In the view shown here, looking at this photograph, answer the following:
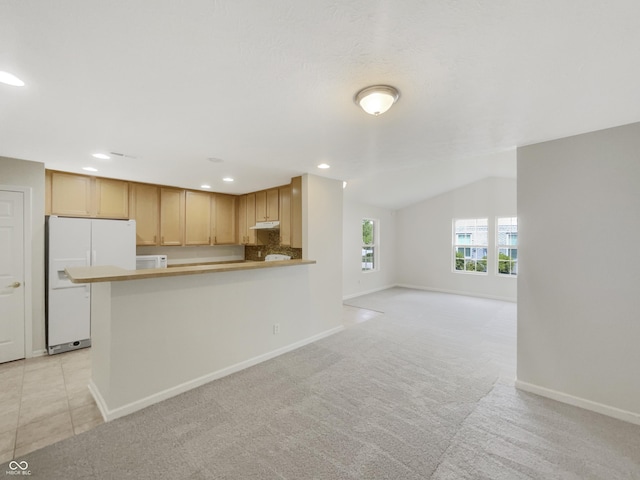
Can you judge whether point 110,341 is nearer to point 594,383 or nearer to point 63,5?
point 63,5

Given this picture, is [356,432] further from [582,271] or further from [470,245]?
[470,245]

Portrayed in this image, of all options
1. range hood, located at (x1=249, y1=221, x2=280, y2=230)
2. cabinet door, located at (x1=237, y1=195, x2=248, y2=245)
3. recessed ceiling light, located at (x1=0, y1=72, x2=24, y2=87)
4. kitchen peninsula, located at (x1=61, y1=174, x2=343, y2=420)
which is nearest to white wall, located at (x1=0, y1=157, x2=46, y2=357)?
kitchen peninsula, located at (x1=61, y1=174, x2=343, y2=420)

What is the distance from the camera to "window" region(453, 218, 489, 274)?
688 cm

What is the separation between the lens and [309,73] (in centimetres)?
142

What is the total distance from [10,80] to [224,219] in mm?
3876

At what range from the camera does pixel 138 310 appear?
7.32 feet

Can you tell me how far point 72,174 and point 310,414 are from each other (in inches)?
169

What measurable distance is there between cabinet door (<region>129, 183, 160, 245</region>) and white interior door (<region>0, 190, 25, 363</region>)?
1.22 metres

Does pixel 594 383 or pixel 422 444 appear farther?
pixel 594 383

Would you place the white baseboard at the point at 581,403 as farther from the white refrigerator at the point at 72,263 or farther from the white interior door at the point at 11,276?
the white interior door at the point at 11,276

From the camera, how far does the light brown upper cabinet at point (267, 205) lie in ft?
15.3

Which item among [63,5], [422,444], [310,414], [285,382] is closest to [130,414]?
[285,382]

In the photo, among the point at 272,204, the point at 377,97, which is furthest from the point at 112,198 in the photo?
the point at 377,97

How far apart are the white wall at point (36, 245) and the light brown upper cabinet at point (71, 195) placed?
0.29m
